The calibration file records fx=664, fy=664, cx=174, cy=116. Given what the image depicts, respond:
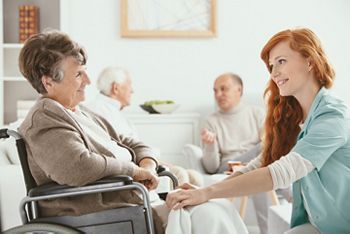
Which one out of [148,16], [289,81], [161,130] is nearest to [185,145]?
[161,130]

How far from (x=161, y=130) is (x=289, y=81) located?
287 cm

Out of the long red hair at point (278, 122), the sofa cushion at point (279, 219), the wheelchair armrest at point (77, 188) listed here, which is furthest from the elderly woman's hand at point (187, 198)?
the sofa cushion at point (279, 219)

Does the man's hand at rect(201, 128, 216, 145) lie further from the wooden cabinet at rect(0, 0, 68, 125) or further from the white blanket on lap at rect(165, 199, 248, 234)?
the white blanket on lap at rect(165, 199, 248, 234)

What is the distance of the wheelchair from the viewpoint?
2166 mm

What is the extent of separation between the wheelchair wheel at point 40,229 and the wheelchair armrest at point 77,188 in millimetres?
101

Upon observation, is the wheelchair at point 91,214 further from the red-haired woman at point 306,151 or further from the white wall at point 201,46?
the white wall at point 201,46

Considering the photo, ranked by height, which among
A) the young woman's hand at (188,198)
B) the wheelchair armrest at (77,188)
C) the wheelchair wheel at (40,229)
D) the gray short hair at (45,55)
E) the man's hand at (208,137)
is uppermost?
the gray short hair at (45,55)

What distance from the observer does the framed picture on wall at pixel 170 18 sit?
5.36m

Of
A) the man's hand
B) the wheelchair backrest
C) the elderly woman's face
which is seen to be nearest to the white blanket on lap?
the wheelchair backrest

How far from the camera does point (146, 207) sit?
220 centimetres

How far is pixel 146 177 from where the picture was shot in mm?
2422

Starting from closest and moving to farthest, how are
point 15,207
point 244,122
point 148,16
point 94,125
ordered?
1. point 94,125
2. point 15,207
3. point 244,122
4. point 148,16

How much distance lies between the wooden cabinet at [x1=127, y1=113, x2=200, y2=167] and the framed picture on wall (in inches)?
26.8

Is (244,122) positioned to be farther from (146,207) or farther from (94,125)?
(146,207)
